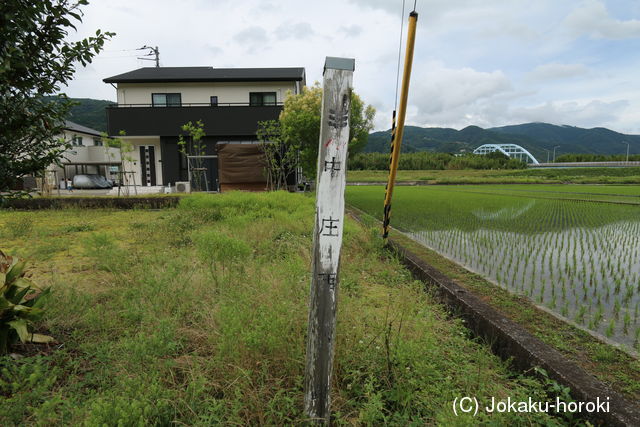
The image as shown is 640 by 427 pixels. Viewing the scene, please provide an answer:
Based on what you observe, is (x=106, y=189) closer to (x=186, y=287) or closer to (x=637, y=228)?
(x=186, y=287)

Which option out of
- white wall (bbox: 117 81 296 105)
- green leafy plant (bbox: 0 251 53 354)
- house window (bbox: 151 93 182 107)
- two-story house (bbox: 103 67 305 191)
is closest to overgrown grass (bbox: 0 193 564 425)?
green leafy plant (bbox: 0 251 53 354)

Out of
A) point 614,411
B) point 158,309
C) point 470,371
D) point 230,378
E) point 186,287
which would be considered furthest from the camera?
point 186,287

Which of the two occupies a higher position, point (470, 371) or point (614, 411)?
point (614, 411)

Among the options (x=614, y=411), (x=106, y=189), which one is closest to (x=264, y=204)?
(x=614, y=411)

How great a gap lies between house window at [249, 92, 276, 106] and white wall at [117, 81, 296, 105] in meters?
0.18

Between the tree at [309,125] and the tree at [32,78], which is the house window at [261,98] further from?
the tree at [32,78]

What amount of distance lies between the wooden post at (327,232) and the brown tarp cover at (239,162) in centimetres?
1457

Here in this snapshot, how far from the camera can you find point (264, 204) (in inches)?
337

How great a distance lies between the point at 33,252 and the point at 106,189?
18.1 m

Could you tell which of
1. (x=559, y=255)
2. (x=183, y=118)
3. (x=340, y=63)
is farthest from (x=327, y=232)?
(x=183, y=118)

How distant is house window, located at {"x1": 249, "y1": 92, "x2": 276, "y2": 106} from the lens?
67.7ft

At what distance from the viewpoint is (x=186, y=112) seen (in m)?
18.9

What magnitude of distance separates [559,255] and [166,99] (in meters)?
21.3

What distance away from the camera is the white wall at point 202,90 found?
66.6 ft
